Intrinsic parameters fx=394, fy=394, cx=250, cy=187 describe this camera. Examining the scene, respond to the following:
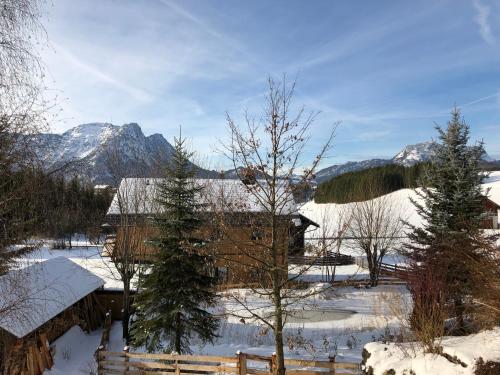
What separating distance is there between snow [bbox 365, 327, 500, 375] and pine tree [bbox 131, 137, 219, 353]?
560 centimetres

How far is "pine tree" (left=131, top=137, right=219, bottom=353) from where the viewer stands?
507 inches

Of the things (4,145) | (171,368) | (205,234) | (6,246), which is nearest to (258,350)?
(171,368)

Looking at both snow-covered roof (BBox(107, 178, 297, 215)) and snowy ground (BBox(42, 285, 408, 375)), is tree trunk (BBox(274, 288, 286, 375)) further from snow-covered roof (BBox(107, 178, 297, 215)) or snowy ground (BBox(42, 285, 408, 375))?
snowy ground (BBox(42, 285, 408, 375))

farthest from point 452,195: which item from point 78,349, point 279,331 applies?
point 78,349

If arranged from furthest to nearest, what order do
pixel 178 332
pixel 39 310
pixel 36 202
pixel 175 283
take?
pixel 175 283, pixel 178 332, pixel 39 310, pixel 36 202

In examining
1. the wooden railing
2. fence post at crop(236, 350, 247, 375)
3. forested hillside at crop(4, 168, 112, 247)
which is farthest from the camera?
the wooden railing

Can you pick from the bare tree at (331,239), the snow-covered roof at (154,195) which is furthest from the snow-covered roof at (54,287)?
the bare tree at (331,239)

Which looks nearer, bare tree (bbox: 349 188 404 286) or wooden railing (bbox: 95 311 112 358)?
wooden railing (bbox: 95 311 112 358)

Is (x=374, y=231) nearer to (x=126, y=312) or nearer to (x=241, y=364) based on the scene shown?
(x=126, y=312)

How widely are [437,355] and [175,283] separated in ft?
26.1

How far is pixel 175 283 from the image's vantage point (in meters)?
13.1

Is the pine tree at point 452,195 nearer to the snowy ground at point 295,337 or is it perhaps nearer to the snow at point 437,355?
the snowy ground at point 295,337

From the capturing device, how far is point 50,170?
636cm

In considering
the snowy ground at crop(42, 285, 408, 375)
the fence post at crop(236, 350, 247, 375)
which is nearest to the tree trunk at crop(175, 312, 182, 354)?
the snowy ground at crop(42, 285, 408, 375)
